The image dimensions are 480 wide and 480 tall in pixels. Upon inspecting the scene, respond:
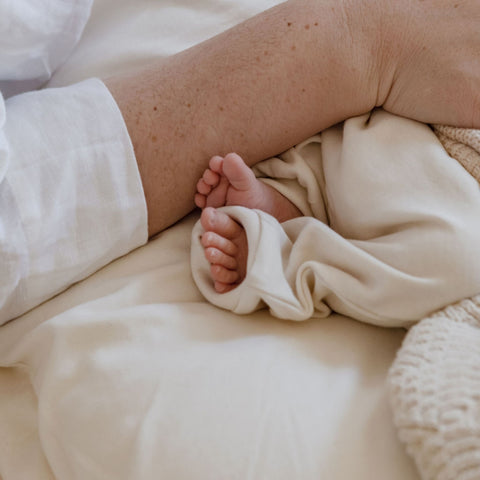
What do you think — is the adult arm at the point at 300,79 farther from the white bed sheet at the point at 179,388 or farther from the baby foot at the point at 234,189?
the white bed sheet at the point at 179,388

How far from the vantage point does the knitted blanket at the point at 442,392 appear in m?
0.51

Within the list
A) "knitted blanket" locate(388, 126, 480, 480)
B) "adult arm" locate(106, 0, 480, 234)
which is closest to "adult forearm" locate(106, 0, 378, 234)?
"adult arm" locate(106, 0, 480, 234)

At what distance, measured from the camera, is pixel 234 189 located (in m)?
0.77

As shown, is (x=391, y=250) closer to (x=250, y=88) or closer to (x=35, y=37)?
(x=250, y=88)

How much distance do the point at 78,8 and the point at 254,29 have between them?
0.26m

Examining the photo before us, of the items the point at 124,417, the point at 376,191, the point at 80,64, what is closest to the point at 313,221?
the point at 376,191

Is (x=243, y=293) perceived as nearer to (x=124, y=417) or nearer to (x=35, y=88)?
(x=124, y=417)

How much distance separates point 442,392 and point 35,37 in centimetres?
66

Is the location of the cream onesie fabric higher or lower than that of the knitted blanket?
higher

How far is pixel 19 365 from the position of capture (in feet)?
2.35

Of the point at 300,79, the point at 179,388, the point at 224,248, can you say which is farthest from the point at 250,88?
the point at 179,388

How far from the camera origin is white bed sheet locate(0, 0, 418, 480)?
1.82 ft

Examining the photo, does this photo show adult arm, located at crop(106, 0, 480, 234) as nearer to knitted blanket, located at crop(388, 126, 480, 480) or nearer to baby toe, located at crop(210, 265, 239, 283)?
baby toe, located at crop(210, 265, 239, 283)

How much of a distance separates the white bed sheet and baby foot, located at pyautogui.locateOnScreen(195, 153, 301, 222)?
0.24ft
